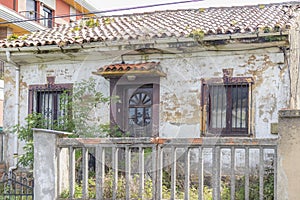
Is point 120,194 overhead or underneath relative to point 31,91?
underneath

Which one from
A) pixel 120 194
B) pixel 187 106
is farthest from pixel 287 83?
pixel 120 194

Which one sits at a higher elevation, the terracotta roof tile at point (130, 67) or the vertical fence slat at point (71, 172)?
the terracotta roof tile at point (130, 67)

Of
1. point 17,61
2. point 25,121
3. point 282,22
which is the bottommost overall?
point 25,121

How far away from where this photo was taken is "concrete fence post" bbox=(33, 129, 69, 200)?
20.5 feet

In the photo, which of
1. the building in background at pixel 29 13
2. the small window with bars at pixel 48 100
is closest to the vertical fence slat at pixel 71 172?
the small window with bars at pixel 48 100

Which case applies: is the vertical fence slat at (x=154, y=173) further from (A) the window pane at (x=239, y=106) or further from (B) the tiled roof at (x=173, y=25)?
(A) the window pane at (x=239, y=106)

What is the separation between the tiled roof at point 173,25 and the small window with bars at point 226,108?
134 centimetres

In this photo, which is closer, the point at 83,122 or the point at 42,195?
the point at 42,195

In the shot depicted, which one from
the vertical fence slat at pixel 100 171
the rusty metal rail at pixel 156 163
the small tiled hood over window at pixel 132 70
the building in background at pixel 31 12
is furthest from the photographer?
the building in background at pixel 31 12

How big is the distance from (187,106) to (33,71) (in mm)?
4281

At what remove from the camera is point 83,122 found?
1017cm

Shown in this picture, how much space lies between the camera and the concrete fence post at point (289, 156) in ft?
17.6

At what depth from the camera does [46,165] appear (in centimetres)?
627

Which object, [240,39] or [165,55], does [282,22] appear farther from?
[165,55]
